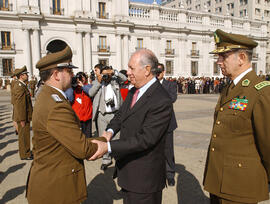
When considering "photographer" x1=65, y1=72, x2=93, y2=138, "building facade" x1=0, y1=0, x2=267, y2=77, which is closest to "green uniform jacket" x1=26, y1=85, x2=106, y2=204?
"photographer" x1=65, y1=72, x2=93, y2=138

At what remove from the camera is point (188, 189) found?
12.5 ft

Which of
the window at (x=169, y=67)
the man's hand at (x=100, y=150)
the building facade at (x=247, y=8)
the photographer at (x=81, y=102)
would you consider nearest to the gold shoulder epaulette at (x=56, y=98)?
the man's hand at (x=100, y=150)

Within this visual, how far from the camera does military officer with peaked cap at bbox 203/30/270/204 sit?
1.90 metres

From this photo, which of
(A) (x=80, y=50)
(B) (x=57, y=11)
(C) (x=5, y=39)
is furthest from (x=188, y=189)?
(B) (x=57, y=11)

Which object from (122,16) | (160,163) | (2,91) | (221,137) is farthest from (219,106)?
(122,16)

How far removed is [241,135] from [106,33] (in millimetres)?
27560

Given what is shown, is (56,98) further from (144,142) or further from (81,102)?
(81,102)

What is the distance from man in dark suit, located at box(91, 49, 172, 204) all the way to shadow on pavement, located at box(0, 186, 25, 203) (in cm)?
246

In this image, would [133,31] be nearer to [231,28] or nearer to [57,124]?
[231,28]

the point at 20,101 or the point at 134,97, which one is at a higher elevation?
the point at 134,97

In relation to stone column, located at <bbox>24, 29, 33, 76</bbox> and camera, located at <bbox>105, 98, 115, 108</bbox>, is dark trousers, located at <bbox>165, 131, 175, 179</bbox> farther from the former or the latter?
stone column, located at <bbox>24, 29, 33, 76</bbox>

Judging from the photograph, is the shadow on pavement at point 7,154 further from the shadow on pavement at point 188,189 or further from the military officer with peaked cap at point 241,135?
Result: the military officer with peaked cap at point 241,135

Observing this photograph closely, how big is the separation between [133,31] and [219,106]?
28.2 metres

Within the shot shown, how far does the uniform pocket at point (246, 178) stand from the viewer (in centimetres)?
193
